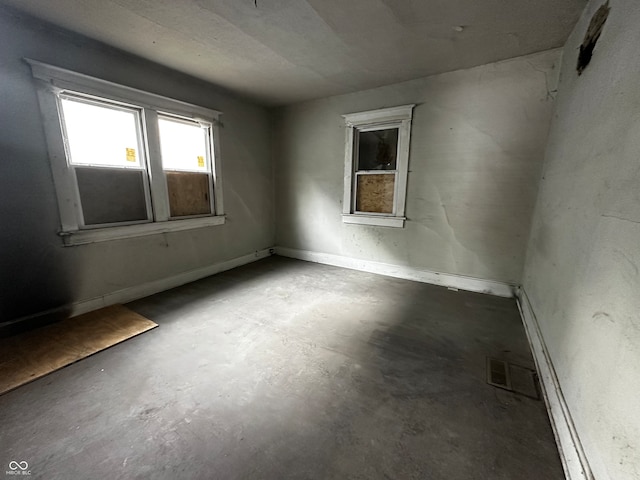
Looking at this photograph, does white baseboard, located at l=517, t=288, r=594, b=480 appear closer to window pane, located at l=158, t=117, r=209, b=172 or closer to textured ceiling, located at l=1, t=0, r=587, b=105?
textured ceiling, located at l=1, t=0, r=587, b=105

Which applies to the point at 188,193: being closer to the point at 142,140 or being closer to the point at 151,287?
the point at 142,140

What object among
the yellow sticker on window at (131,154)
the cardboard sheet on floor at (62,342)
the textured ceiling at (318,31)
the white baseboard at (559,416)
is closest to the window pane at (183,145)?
the yellow sticker on window at (131,154)

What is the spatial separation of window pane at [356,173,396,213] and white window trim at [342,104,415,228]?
9 cm

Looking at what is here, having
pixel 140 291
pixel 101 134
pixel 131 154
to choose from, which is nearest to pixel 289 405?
pixel 140 291

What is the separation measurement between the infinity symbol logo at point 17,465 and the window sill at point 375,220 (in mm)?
3602

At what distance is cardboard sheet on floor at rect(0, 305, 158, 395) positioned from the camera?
1743 mm

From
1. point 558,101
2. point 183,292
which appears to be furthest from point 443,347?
point 183,292

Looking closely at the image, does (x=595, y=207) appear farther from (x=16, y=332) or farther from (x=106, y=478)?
(x=16, y=332)

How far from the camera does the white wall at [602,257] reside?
0.92 meters

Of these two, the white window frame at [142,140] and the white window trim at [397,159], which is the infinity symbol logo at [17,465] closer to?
the white window frame at [142,140]

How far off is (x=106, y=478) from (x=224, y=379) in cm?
68

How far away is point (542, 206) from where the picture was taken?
8.06 ft

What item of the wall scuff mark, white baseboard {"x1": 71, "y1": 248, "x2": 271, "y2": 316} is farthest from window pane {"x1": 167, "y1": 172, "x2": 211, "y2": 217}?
the wall scuff mark

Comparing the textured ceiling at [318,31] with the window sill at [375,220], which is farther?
the window sill at [375,220]
